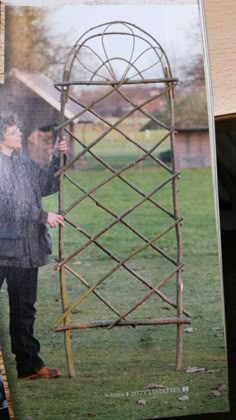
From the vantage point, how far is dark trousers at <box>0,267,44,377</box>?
121 centimetres

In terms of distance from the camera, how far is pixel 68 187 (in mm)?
1218

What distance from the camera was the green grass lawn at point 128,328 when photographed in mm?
1227

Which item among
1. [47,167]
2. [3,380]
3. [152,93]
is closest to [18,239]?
[47,167]

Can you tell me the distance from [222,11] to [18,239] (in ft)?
1.91

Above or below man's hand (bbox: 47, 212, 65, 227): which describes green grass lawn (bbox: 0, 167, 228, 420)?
below

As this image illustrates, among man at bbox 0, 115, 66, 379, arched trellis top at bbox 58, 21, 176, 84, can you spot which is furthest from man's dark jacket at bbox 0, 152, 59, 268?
arched trellis top at bbox 58, 21, 176, 84

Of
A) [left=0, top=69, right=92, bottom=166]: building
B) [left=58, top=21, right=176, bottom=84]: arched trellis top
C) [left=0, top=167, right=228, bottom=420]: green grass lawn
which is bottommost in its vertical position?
[left=0, top=167, right=228, bottom=420]: green grass lawn

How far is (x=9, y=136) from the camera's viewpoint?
3.91 feet

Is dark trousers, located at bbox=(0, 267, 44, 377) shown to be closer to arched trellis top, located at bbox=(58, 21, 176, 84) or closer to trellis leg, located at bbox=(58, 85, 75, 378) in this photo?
trellis leg, located at bbox=(58, 85, 75, 378)

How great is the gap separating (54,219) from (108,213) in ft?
0.34

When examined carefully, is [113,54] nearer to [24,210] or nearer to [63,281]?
[24,210]

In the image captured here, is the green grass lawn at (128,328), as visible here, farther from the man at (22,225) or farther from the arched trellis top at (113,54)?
the arched trellis top at (113,54)

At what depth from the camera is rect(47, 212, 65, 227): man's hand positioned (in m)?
1.21

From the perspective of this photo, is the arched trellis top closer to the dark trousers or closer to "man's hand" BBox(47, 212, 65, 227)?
"man's hand" BBox(47, 212, 65, 227)
